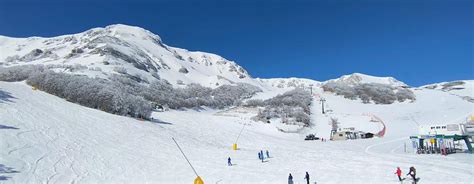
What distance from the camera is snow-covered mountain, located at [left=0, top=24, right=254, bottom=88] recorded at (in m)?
99.5

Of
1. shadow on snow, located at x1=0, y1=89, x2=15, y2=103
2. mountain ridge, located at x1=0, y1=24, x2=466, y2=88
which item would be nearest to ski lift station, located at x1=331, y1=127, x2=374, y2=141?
shadow on snow, located at x1=0, y1=89, x2=15, y2=103

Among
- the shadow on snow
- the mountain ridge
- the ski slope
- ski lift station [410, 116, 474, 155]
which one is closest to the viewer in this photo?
the ski slope

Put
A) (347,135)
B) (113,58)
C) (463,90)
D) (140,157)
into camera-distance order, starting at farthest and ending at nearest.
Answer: (463,90)
(113,58)
(347,135)
(140,157)

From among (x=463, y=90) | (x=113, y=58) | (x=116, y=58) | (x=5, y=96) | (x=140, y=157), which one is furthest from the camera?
(x=463, y=90)

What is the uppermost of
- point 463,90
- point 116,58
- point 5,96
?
point 116,58

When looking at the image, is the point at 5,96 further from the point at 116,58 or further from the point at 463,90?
the point at 463,90

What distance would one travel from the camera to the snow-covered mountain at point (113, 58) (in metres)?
99.5

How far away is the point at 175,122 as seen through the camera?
46.0 meters

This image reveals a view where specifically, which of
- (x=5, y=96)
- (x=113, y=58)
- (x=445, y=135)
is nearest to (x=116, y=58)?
(x=113, y=58)

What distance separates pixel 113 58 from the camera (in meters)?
106

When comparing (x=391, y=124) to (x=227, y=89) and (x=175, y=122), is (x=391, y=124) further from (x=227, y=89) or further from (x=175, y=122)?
(x=227, y=89)

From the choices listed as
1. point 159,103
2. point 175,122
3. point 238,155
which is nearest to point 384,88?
point 159,103

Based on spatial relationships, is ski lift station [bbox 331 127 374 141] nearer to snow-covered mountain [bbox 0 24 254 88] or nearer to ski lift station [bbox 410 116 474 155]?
ski lift station [bbox 410 116 474 155]

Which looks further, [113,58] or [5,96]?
[113,58]
